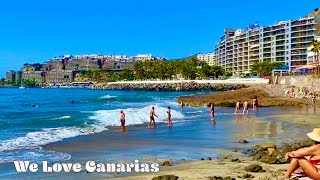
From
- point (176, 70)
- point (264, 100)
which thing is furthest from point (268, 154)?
point (176, 70)

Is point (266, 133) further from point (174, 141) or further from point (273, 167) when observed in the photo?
point (273, 167)

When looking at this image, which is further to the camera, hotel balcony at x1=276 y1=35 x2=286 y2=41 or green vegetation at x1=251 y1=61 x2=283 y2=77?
hotel balcony at x1=276 y1=35 x2=286 y2=41

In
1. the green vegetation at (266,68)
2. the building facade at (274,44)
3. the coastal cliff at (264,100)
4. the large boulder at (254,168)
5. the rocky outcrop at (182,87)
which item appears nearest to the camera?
the large boulder at (254,168)

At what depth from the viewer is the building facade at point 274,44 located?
148 meters

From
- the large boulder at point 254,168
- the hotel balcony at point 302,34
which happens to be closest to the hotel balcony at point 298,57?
the hotel balcony at point 302,34

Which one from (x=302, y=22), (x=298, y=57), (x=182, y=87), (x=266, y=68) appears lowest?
(x=182, y=87)

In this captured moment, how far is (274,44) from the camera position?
162125mm

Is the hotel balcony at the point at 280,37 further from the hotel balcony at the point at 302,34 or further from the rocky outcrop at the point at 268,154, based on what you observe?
the rocky outcrop at the point at 268,154

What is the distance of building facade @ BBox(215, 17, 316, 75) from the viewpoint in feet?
486

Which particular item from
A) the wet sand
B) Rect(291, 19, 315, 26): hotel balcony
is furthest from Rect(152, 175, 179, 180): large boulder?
Rect(291, 19, 315, 26): hotel balcony

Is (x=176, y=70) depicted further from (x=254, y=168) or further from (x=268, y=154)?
(x=254, y=168)

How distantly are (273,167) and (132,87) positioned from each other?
14953 cm

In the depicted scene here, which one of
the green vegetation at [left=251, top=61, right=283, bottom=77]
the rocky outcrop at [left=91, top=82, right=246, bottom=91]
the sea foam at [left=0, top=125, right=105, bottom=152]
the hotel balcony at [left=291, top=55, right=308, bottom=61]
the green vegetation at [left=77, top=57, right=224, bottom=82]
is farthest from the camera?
the green vegetation at [left=77, top=57, right=224, bottom=82]

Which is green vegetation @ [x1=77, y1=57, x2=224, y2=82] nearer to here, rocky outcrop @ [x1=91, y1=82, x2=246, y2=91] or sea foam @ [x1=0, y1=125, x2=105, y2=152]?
rocky outcrop @ [x1=91, y1=82, x2=246, y2=91]
